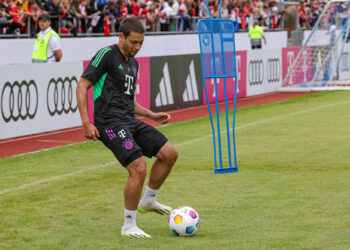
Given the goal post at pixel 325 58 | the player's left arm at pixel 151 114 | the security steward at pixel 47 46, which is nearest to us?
the player's left arm at pixel 151 114

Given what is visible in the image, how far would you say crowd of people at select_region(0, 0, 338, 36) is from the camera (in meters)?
21.2

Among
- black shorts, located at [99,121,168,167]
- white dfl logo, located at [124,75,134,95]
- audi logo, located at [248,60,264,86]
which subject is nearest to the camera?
black shorts, located at [99,121,168,167]

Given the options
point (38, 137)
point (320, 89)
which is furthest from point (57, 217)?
point (320, 89)

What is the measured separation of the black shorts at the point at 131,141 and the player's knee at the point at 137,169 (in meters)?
0.03

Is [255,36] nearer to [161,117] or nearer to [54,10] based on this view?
[54,10]

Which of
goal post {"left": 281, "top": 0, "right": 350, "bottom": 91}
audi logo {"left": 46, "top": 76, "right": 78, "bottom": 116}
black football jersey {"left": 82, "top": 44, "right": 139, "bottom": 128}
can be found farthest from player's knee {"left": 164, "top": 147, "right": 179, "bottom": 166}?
goal post {"left": 281, "top": 0, "right": 350, "bottom": 91}

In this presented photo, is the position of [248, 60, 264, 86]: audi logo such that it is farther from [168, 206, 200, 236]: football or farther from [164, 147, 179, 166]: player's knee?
[168, 206, 200, 236]: football

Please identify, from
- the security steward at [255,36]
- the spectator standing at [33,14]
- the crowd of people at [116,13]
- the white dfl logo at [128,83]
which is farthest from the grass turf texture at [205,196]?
the security steward at [255,36]

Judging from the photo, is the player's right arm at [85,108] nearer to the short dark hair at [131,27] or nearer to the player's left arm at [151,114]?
the short dark hair at [131,27]

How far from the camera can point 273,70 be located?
27.0 metres

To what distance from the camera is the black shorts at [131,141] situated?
6.80 metres

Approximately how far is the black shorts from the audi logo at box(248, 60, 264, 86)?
17.8 meters

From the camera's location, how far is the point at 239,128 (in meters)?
16.3

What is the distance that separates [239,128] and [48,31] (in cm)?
448
